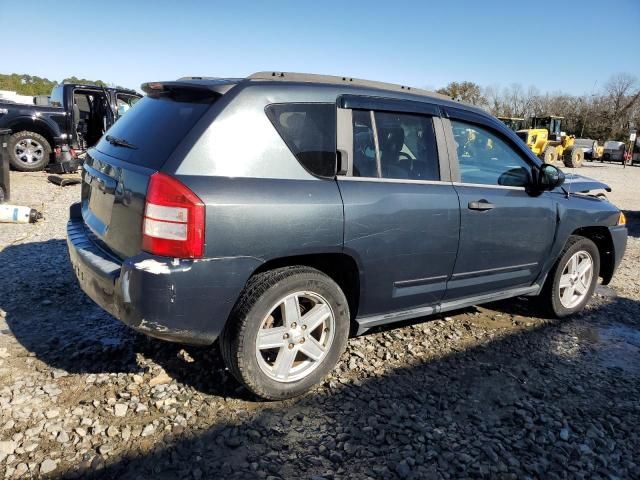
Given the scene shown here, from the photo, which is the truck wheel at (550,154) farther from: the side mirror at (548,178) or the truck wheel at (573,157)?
the side mirror at (548,178)

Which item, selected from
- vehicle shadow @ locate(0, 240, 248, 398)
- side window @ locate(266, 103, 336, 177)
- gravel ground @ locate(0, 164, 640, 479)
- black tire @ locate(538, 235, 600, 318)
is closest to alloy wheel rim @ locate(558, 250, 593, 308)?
black tire @ locate(538, 235, 600, 318)

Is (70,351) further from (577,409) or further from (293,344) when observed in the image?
(577,409)

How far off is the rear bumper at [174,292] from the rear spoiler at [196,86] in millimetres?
951

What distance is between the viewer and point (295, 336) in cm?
286

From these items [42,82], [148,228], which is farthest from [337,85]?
[42,82]

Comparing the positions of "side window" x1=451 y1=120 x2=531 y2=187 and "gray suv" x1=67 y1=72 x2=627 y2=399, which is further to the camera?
"side window" x1=451 y1=120 x2=531 y2=187

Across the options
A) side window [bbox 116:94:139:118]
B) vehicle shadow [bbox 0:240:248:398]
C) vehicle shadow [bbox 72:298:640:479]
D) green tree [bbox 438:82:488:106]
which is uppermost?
green tree [bbox 438:82:488:106]

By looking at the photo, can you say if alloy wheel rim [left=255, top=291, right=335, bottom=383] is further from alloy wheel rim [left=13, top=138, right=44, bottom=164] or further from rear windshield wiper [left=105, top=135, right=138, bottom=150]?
alloy wheel rim [left=13, top=138, right=44, bottom=164]

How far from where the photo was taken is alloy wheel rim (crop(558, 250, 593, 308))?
172 inches

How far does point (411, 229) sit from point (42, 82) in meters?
51.5

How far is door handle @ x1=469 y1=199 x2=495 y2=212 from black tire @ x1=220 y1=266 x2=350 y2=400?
118 centimetres

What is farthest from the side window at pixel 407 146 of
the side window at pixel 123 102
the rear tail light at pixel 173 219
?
the side window at pixel 123 102

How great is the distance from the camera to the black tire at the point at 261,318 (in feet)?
8.63

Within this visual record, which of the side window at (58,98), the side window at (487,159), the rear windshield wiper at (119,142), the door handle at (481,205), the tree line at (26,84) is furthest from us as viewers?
the tree line at (26,84)
